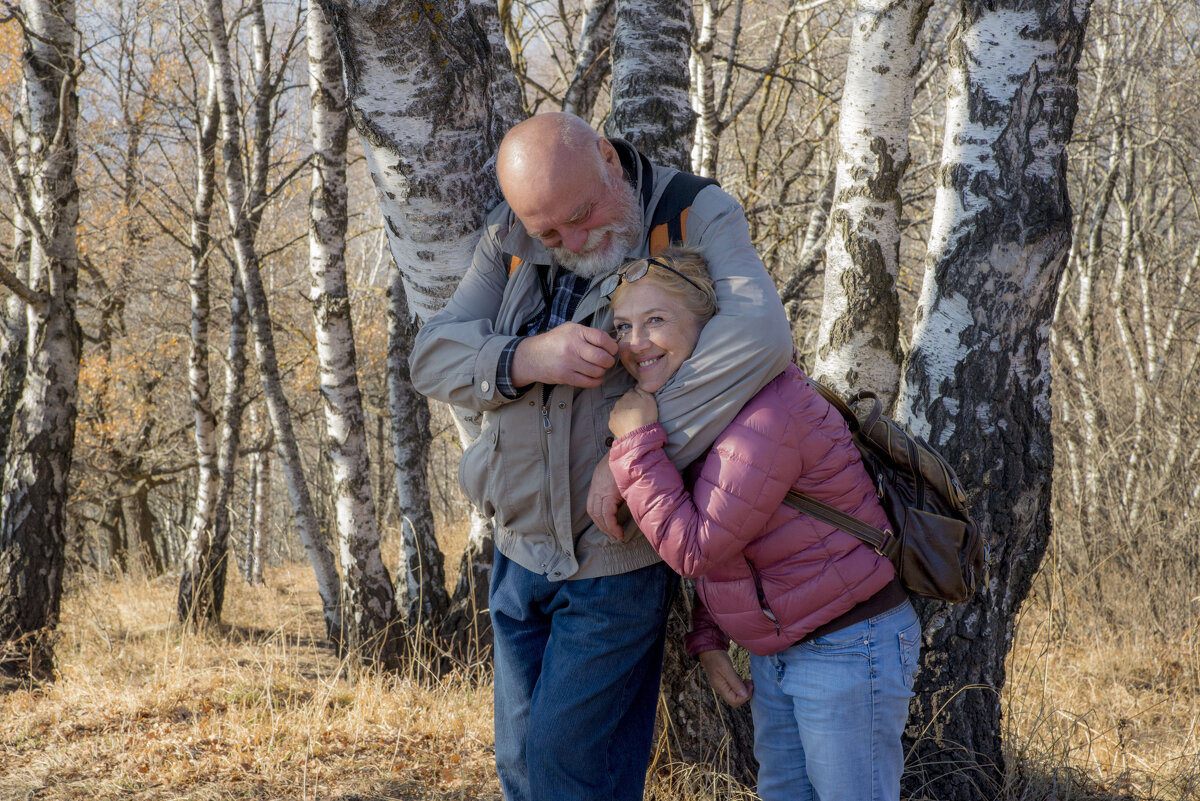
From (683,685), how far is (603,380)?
1251 mm

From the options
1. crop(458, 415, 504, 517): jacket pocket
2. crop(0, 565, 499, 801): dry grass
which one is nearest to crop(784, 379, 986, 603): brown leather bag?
crop(458, 415, 504, 517): jacket pocket

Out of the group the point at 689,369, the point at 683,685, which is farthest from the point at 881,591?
the point at 683,685

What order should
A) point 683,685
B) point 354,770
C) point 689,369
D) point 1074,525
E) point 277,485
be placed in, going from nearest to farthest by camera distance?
1. point 689,369
2. point 683,685
3. point 354,770
4. point 1074,525
5. point 277,485

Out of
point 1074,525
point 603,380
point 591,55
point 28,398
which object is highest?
point 591,55

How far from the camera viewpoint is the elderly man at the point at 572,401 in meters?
1.75

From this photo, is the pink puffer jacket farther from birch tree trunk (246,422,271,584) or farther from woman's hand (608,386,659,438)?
birch tree trunk (246,422,271,584)

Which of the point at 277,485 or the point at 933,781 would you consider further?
the point at 277,485

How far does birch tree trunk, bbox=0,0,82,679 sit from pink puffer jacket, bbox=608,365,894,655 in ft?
16.8

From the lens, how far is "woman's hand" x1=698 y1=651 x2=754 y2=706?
1999 mm

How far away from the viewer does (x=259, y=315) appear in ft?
19.8

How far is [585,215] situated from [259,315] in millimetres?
4878

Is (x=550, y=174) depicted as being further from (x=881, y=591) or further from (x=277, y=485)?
(x=277, y=485)

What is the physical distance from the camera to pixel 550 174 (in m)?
1.82

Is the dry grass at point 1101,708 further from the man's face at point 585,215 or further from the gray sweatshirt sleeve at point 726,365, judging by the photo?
the man's face at point 585,215
